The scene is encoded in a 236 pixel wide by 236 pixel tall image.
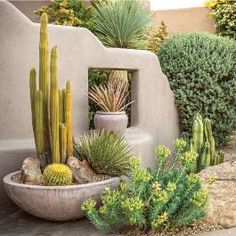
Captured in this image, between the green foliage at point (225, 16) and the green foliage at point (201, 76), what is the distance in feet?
10.6

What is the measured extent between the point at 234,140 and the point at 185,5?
4496 millimetres

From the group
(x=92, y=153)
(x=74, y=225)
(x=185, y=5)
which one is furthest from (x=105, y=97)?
(x=185, y=5)

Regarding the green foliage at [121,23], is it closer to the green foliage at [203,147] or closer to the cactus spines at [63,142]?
the green foliage at [203,147]

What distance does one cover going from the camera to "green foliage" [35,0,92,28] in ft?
33.2

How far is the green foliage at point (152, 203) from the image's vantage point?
4945 millimetres

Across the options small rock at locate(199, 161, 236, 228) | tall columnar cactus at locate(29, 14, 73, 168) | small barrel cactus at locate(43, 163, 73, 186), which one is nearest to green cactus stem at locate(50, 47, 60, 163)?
tall columnar cactus at locate(29, 14, 73, 168)

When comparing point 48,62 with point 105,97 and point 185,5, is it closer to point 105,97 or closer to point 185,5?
point 105,97

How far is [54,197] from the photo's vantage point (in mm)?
5484

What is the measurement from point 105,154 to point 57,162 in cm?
55

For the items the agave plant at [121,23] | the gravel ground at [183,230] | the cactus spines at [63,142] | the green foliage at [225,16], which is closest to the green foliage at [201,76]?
the agave plant at [121,23]

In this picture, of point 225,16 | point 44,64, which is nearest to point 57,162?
point 44,64

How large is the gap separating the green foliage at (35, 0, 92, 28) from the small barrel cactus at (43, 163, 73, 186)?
4.77 m

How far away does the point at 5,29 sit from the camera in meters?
6.42

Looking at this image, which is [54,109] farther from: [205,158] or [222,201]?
[205,158]
